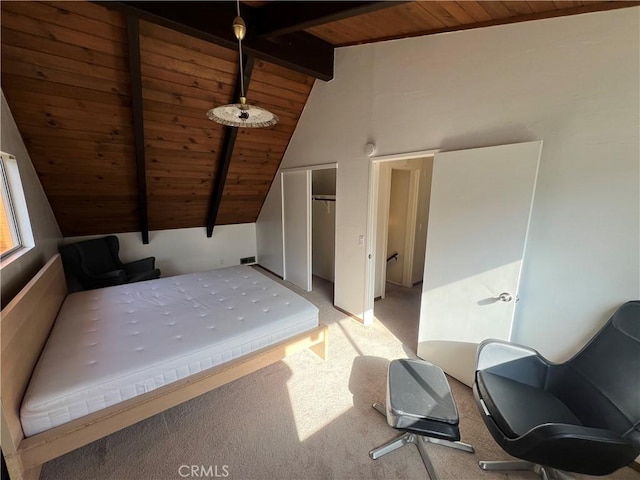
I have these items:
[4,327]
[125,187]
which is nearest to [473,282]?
[4,327]

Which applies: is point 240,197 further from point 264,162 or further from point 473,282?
point 473,282

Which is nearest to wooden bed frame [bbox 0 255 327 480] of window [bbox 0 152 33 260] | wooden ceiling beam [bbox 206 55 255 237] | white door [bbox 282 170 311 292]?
window [bbox 0 152 33 260]

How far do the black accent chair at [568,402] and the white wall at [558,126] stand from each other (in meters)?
0.21

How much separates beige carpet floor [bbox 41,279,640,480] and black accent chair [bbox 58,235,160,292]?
231cm

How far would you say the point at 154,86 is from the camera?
8.62ft

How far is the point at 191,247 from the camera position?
16.1 feet

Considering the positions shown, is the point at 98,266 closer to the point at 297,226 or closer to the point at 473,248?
the point at 297,226

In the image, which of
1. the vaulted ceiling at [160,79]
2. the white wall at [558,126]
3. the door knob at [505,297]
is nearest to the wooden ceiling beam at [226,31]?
the vaulted ceiling at [160,79]

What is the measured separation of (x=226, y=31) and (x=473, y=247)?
106 inches

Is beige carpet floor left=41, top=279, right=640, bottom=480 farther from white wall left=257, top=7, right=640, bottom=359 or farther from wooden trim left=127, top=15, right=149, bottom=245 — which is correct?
wooden trim left=127, top=15, right=149, bottom=245

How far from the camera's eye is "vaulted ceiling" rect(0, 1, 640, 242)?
196 cm

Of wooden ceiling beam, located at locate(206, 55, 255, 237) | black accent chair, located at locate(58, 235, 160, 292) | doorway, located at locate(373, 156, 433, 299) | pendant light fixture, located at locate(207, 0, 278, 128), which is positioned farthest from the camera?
doorway, located at locate(373, 156, 433, 299)

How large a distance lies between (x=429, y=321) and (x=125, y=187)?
4.08m

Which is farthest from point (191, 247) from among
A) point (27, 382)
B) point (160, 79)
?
point (27, 382)
